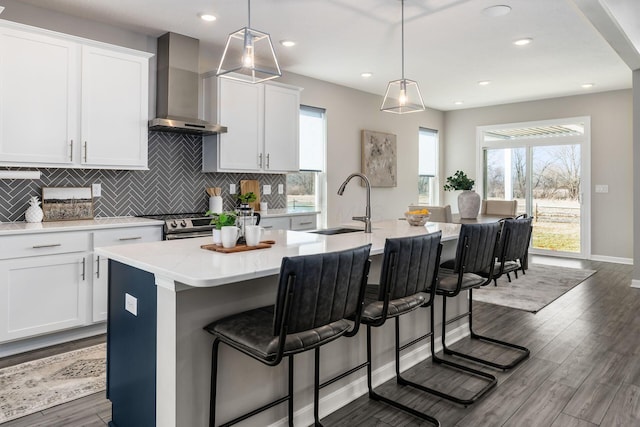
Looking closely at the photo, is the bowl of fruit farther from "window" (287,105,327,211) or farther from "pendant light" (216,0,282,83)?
"window" (287,105,327,211)

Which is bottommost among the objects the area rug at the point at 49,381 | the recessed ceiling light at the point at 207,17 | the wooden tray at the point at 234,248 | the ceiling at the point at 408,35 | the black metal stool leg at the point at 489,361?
the area rug at the point at 49,381

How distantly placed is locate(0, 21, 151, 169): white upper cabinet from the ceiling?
0.43 meters

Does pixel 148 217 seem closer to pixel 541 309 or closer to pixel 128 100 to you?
pixel 128 100

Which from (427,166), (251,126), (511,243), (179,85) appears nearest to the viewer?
(511,243)

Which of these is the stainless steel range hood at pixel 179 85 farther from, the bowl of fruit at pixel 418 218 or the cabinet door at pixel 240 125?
the bowl of fruit at pixel 418 218

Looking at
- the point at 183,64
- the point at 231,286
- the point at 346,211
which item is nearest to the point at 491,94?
the point at 346,211

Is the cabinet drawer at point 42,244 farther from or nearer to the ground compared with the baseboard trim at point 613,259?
farther from the ground

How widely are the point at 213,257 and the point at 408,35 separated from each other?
10.7ft

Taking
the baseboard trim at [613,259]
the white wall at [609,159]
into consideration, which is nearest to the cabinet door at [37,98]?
the white wall at [609,159]

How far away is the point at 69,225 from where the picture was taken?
3.34 m

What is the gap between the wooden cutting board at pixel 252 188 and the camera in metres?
5.01

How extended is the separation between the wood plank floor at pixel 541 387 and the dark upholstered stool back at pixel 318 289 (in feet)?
2.83

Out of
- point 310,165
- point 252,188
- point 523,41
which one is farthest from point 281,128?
point 523,41

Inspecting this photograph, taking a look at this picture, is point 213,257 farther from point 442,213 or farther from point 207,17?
point 442,213
